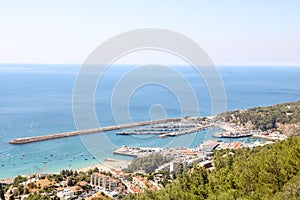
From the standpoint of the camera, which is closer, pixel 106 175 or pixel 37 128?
pixel 106 175

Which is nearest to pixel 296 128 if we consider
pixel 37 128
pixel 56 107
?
pixel 37 128

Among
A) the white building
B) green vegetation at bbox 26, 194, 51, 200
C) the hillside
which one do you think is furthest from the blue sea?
the hillside

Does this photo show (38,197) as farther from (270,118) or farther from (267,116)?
(267,116)

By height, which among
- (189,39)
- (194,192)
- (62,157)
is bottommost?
(62,157)

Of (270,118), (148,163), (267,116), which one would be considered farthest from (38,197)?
(267,116)

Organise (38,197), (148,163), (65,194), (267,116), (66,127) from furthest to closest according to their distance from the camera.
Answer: (267,116) → (66,127) → (148,163) → (65,194) → (38,197)

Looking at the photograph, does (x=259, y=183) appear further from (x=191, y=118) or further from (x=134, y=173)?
(x=191, y=118)

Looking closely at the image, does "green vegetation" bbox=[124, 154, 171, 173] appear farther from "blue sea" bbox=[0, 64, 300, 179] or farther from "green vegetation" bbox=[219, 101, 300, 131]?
"green vegetation" bbox=[219, 101, 300, 131]

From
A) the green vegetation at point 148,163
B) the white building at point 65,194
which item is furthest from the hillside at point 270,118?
the white building at point 65,194
